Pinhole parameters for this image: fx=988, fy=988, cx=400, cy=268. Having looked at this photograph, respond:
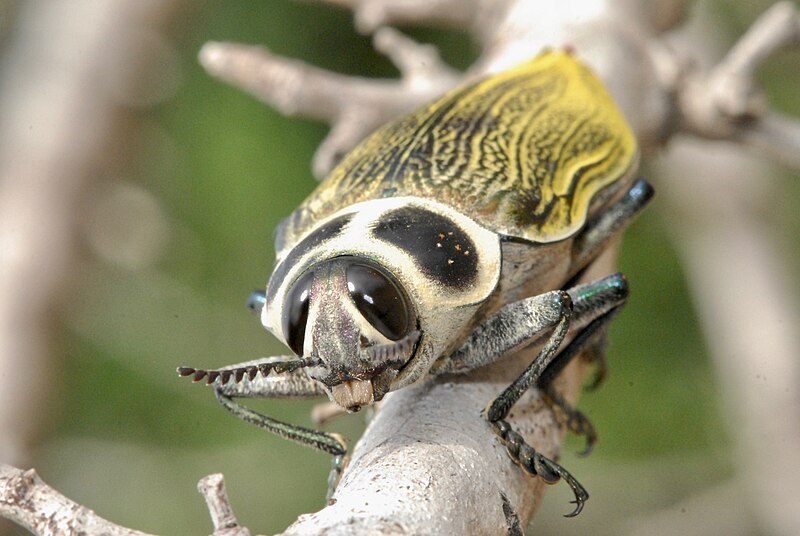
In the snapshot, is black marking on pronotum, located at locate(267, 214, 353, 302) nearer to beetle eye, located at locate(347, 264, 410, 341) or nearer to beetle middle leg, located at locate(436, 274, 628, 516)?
beetle eye, located at locate(347, 264, 410, 341)

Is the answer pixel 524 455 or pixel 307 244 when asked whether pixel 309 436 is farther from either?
pixel 524 455

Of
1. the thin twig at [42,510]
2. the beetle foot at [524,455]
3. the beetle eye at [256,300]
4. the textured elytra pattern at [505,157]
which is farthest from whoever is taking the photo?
the beetle eye at [256,300]

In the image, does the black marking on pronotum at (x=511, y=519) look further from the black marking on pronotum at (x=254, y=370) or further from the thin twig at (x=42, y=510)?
the thin twig at (x=42, y=510)

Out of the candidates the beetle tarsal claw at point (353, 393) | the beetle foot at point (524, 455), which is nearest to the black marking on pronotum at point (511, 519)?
the beetle foot at point (524, 455)

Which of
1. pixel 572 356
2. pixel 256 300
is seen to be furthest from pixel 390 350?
pixel 256 300

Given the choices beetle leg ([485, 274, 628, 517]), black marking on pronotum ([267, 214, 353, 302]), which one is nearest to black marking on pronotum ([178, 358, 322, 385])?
black marking on pronotum ([267, 214, 353, 302])

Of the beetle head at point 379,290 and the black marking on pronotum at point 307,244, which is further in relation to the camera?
the black marking on pronotum at point 307,244
